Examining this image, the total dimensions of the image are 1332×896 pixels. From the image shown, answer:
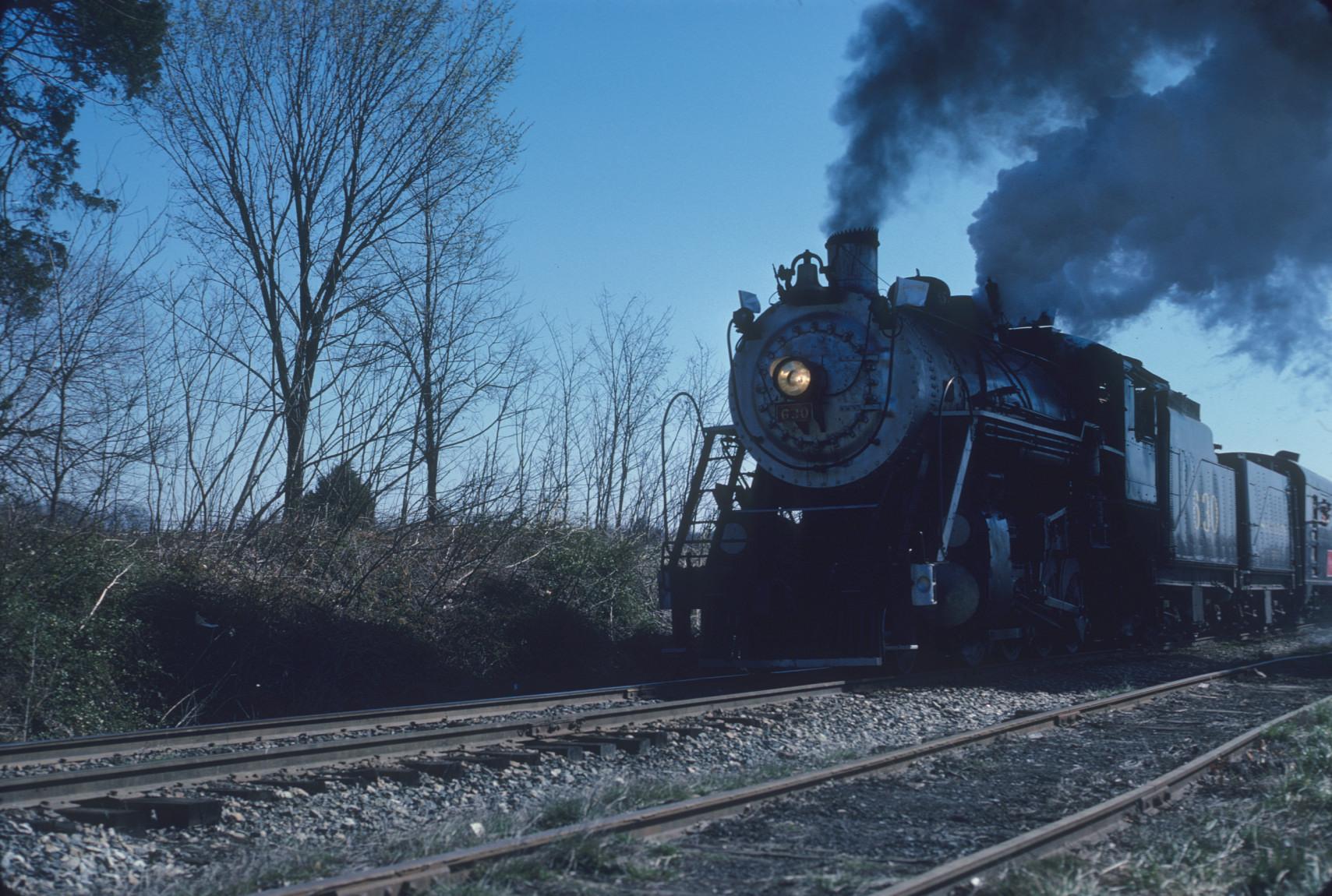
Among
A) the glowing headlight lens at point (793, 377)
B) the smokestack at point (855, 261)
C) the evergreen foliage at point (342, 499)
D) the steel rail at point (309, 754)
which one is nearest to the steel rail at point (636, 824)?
the steel rail at point (309, 754)

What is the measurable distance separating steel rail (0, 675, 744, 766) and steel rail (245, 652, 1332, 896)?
3.37m

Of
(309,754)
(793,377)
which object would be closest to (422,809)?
(309,754)

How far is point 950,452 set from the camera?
10.9 meters

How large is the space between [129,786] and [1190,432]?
50.1 ft

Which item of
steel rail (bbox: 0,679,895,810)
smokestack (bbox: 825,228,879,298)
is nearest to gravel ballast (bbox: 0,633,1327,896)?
steel rail (bbox: 0,679,895,810)

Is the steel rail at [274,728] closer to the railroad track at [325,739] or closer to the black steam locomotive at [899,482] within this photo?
the railroad track at [325,739]

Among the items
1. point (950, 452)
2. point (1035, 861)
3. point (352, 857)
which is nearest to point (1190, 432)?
point (950, 452)

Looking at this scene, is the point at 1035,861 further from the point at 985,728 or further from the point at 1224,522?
the point at 1224,522

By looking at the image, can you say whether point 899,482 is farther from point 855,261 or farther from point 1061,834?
point 1061,834

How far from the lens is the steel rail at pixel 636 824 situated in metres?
3.73

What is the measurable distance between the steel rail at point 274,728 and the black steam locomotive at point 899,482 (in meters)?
1.92

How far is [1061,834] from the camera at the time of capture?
4664 millimetres

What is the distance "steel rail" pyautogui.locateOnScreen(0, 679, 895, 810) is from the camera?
531 cm

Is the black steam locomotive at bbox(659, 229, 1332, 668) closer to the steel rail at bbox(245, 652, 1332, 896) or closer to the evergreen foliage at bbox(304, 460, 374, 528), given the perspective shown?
the steel rail at bbox(245, 652, 1332, 896)
